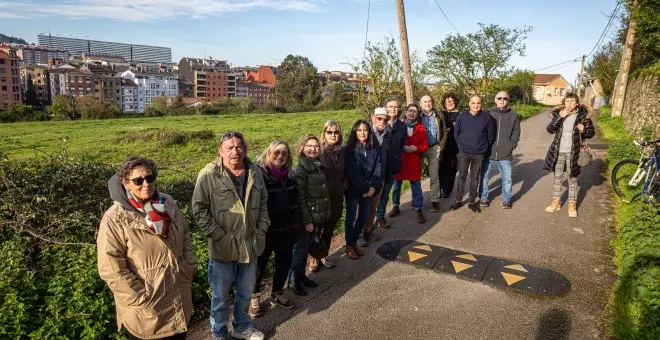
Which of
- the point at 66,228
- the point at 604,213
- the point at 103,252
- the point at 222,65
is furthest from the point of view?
the point at 222,65

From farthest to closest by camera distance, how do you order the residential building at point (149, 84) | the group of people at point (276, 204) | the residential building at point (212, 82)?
the residential building at point (212, 82) < the residential building at point (149, 84) < the group of people at point (276, 204)

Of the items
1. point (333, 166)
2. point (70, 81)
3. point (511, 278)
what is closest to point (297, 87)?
point (70, 81)

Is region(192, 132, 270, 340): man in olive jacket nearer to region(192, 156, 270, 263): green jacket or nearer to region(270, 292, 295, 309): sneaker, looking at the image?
region(192, 156, 270, 263): green jacket

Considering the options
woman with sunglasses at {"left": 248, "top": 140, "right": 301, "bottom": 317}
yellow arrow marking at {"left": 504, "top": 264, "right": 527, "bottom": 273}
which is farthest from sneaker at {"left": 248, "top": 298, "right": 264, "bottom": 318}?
yellow arrow marking at {"left": 504, "top": 264, "right": 527, "bottom": 273}

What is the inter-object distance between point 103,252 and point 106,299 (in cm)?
138

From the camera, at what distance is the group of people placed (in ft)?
9.05

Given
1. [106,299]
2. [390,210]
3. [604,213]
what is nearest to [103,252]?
[106,299]

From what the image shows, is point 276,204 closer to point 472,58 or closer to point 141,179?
point 141,179

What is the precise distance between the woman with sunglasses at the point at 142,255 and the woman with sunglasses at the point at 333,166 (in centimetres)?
200

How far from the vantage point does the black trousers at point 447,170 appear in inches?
306

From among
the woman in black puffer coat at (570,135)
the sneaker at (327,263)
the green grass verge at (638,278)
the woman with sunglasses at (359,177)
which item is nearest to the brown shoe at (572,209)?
the woman in black puffer coat at (570,135)

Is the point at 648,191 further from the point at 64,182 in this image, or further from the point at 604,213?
the point at 64,182

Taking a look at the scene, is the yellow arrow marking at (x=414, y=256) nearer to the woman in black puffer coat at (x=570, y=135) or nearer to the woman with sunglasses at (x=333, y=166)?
the woman with sunglasses at (x=333, y=166)

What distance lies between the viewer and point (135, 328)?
2785 mm
